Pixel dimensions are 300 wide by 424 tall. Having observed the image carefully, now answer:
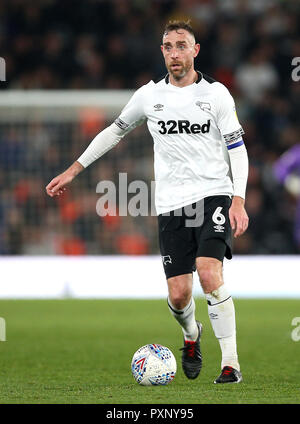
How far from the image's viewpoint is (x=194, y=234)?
7.21 meters

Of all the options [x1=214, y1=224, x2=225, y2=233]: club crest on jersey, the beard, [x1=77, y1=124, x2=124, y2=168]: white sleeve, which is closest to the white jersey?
the beard

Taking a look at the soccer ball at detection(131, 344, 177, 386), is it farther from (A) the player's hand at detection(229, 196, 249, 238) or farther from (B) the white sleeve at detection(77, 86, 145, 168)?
(B) the white sleeve at detection(77, 86, 145, 168)

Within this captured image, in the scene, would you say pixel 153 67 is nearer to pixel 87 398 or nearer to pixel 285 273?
pixel 285 273

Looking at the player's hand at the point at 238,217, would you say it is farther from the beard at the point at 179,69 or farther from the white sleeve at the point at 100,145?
the white sleeve at the point at 100,145

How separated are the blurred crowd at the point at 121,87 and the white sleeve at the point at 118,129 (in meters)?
7.70

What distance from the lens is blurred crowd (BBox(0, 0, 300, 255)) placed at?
16.0 meters

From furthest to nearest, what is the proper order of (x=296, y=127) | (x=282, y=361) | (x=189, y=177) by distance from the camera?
(x=296, y=127), (x=282, y=361), (x=189, y=177)

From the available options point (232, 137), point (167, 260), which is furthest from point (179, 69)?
point (167, 260)

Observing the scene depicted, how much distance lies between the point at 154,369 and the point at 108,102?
952 cm

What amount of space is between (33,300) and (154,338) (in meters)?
4.93

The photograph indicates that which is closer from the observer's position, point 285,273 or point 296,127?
point 285,273

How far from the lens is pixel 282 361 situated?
833 centimetres
